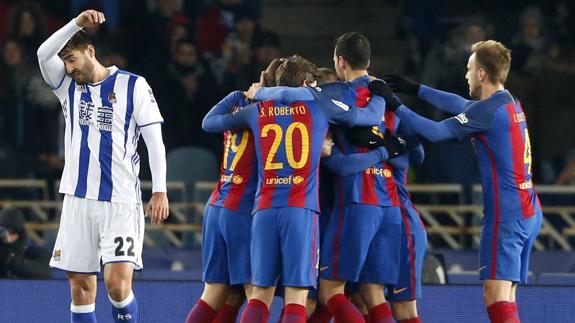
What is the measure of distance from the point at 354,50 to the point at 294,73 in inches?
13.0

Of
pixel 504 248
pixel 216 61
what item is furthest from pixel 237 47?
pixel 504 248

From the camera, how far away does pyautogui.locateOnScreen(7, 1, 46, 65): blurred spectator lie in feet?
40.3

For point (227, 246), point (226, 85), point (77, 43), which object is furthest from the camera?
point (226, 85)

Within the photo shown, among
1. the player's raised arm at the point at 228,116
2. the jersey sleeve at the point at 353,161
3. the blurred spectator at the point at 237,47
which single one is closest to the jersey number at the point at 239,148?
the player's raised arm at the point at 228,116

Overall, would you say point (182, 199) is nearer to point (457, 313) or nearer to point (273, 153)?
point (457, 313)

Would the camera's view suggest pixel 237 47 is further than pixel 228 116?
Yes

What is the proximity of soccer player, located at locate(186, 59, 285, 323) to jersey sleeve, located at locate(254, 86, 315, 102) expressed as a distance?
0.27m

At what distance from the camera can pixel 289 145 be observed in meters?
7.15

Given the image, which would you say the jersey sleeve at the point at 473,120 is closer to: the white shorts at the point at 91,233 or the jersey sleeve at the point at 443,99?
the jersey sleeve at the point at 443,99

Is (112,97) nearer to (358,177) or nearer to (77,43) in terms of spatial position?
(77,43)

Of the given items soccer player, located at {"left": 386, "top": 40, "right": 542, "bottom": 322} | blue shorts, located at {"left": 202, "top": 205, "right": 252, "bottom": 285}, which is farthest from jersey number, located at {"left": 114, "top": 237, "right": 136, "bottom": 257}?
soccer player, located at {"left": 386, "top": 40, "right": 542, "bottom": 322}

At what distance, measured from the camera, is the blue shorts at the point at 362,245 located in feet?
24.0

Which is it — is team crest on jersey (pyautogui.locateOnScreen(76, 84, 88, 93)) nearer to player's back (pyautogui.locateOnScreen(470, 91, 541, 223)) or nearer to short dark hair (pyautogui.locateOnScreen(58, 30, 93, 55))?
short dark hair (pyautogui.locateOnScreen(58, 30, 93, 55))

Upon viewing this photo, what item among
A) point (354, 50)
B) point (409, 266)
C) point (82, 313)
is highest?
point (354, 50)
